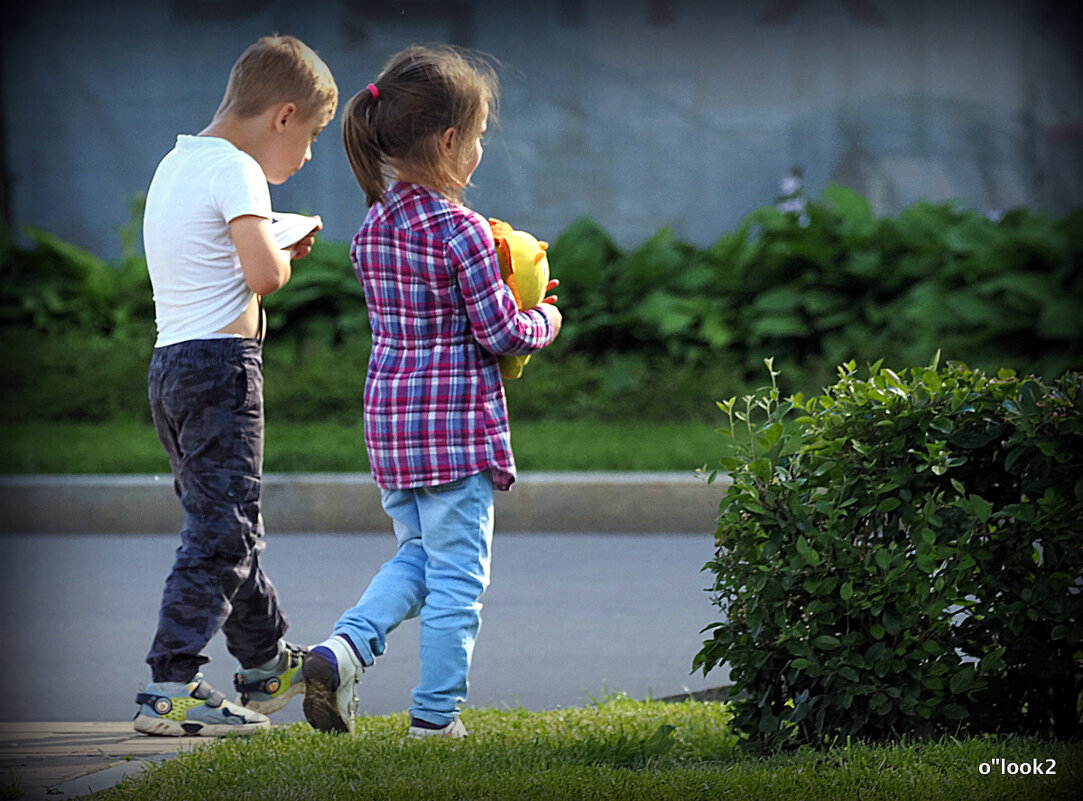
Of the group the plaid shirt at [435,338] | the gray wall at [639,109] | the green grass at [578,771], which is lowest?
the green grass at [578,771]

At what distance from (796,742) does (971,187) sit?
9585 mm

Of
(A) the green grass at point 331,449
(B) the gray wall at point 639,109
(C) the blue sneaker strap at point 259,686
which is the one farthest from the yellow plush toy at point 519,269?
(A) the green grass at point 331,449

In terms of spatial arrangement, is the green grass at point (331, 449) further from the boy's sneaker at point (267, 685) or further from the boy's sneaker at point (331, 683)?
the boy's sneaker at point (331, 683)

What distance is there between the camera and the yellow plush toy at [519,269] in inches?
140

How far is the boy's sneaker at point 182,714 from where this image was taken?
→ 3.50m

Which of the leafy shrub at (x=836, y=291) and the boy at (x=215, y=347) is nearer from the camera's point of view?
the boy at (x=215, y=347)

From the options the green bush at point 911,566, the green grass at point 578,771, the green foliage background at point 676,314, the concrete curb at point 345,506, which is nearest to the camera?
the green grass at point 578,771

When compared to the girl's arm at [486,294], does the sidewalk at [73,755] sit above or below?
below

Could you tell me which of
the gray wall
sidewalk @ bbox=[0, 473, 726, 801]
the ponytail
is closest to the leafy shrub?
the gray wall

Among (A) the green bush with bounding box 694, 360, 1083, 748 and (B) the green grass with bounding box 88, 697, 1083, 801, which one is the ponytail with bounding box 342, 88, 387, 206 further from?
(B) the green grass with bounding box 88, 697, 1083, 801

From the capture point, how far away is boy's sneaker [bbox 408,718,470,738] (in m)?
3.40

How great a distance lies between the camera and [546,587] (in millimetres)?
6121

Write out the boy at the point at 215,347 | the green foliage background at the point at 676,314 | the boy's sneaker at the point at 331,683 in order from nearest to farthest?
the boy's sneaker at the point at 331,683
the boy at the point at 215,347
the green foliage background at the point at 676,314

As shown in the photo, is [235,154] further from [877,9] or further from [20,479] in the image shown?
[877,9]
